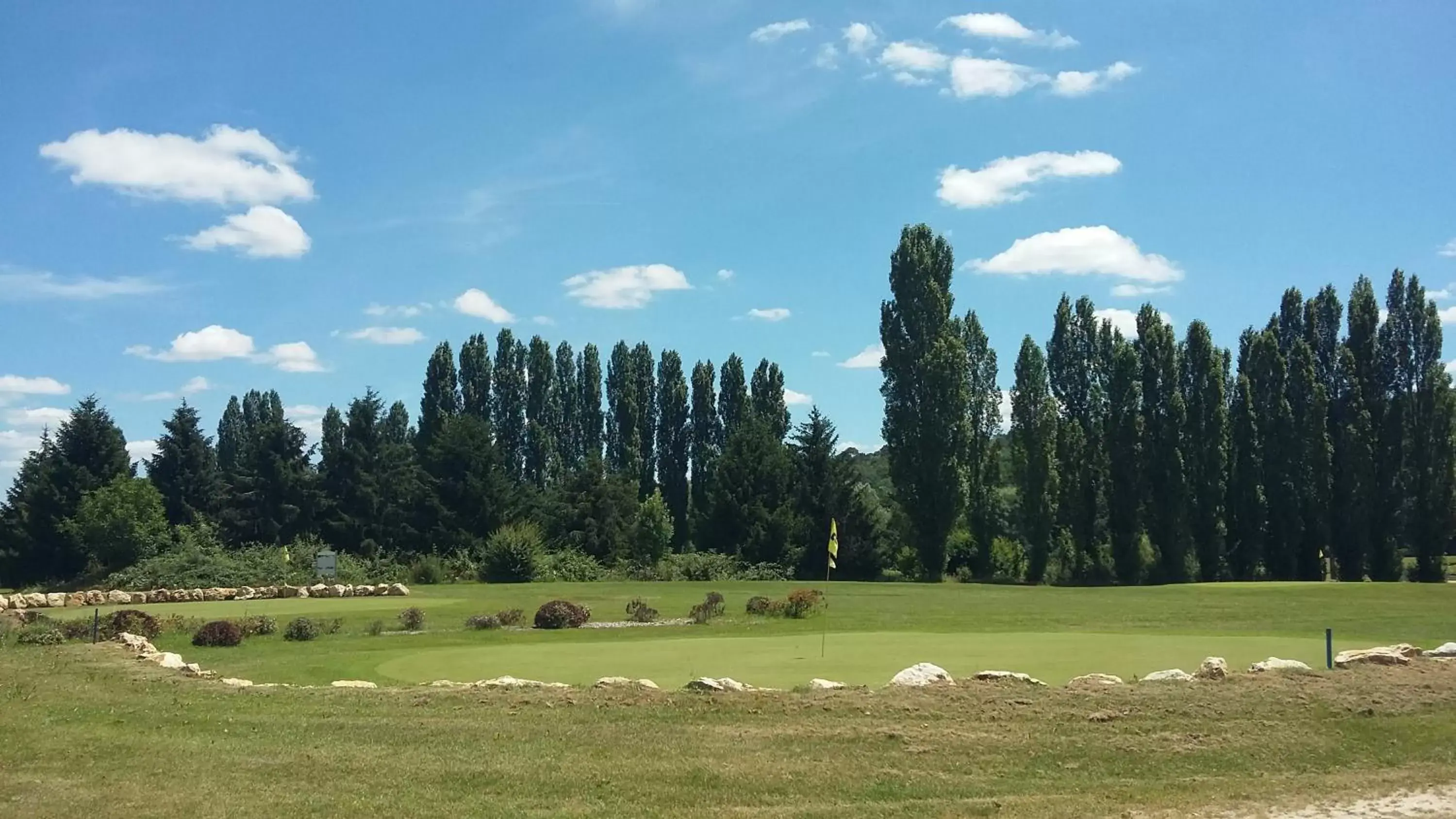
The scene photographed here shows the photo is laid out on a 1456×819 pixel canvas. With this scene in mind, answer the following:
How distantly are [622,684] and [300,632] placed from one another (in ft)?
41.7

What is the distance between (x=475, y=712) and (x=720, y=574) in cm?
3891

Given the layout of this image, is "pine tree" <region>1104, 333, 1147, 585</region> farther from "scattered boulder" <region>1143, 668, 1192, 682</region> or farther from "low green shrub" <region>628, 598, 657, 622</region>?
"scattered boulder" <region>1143, 668, 1192, 682</region>

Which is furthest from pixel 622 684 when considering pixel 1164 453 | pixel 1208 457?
pixel 1208 457

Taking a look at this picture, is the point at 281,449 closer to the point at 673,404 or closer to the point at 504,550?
the point at 504,550

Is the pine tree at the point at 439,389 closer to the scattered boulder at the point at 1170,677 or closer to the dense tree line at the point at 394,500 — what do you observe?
the dense tree line at the point at 394,500

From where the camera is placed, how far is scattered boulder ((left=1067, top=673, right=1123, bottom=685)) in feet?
44.0

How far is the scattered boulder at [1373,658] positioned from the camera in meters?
15.3

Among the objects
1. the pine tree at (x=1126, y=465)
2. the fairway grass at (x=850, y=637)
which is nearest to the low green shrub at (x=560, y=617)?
the fairway grass at (x=850, y=637)

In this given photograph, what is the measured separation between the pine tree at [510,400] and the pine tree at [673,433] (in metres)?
9.83

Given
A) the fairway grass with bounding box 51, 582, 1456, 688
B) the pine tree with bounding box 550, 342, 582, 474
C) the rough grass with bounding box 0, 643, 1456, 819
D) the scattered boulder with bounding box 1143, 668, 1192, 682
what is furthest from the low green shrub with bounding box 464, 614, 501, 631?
the pine tree with bounding box 550, 342, 582, 474

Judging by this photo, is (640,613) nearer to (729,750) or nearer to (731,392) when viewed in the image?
(729,750)

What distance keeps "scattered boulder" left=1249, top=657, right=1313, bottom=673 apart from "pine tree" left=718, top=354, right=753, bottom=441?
61.4 m

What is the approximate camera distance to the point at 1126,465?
5650cm

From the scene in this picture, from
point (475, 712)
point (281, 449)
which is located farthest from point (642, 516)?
point (475, 712)
